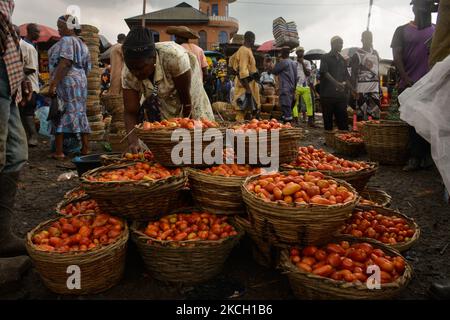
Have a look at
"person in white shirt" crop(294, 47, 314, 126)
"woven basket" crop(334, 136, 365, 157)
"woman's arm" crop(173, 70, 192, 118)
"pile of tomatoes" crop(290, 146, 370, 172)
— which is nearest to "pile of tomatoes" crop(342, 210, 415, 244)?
"pile of tomatoes" crop(290, 146, 370, 172)

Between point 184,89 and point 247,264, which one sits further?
point 184,89

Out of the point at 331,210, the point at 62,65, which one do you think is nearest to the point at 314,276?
the point at 331,210

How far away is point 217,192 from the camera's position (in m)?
2.73

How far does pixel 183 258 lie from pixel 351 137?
5470mm

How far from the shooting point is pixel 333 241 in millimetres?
2580

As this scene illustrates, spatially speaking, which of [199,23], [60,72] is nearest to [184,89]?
[60,72]

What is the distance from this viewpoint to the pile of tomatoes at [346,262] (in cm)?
217

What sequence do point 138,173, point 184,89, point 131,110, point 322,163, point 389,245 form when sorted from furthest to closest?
point 131,110, point 184,89, point 322,163, point 138,173, point 389,245

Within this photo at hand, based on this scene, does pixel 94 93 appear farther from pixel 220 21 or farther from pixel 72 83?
pixel 220 21

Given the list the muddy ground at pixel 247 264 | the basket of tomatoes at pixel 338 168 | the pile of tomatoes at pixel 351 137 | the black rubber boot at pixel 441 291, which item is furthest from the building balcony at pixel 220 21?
the black rubber boot at pixel 441 291

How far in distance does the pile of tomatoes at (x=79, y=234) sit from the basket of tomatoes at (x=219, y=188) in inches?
23.9

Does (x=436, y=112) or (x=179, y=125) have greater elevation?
(x=436, y=112)

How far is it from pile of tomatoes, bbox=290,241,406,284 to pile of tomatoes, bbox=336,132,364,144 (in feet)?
15.6
